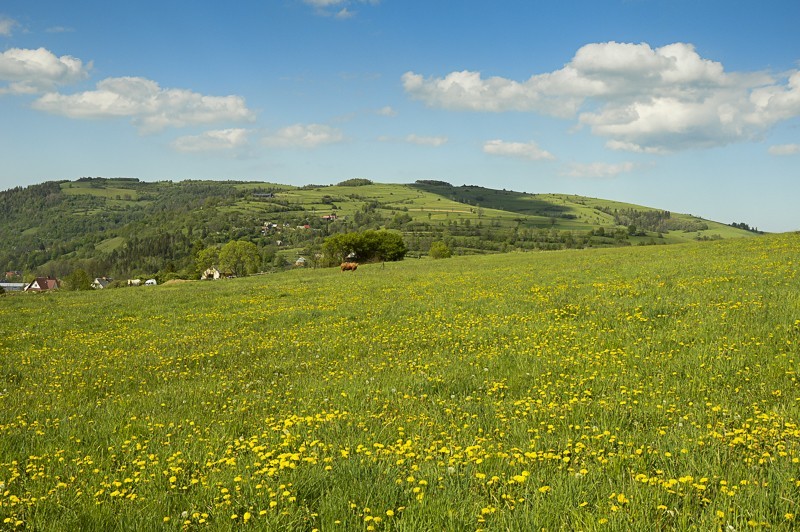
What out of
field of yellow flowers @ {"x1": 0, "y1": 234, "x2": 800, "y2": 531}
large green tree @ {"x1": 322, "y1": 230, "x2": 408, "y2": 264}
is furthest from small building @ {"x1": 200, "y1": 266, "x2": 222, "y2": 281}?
field of yellow flowers @ {"x1": 0, "y1": 234, "x2": 800, "y2": 531}

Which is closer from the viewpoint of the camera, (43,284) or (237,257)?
(237,257)

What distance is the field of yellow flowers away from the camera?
4.54 meters

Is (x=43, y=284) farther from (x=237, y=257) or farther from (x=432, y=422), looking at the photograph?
(x=432, y=422)

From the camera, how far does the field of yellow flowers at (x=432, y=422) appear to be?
14.9 feet

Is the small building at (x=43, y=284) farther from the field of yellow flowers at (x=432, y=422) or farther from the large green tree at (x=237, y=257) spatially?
the field of yellow flowers at (x=432, y=422)

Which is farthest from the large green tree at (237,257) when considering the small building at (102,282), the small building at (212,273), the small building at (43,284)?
the small building at (43,284)

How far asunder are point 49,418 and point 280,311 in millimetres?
13100

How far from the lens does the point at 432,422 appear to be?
7.35 meters

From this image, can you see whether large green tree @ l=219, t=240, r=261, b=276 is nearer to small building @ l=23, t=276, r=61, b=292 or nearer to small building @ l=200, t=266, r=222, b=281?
small building @ l=200, t=266, r=222, b=281

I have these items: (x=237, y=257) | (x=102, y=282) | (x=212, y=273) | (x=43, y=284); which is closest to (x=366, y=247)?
(x=237, y=257)

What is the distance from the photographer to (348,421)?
7.47 m

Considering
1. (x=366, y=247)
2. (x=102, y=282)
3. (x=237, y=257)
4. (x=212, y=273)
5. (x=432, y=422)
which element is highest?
(x=432, y=422)

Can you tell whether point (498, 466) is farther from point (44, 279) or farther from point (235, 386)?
point (44, 279)

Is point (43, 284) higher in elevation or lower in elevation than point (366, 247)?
lower
